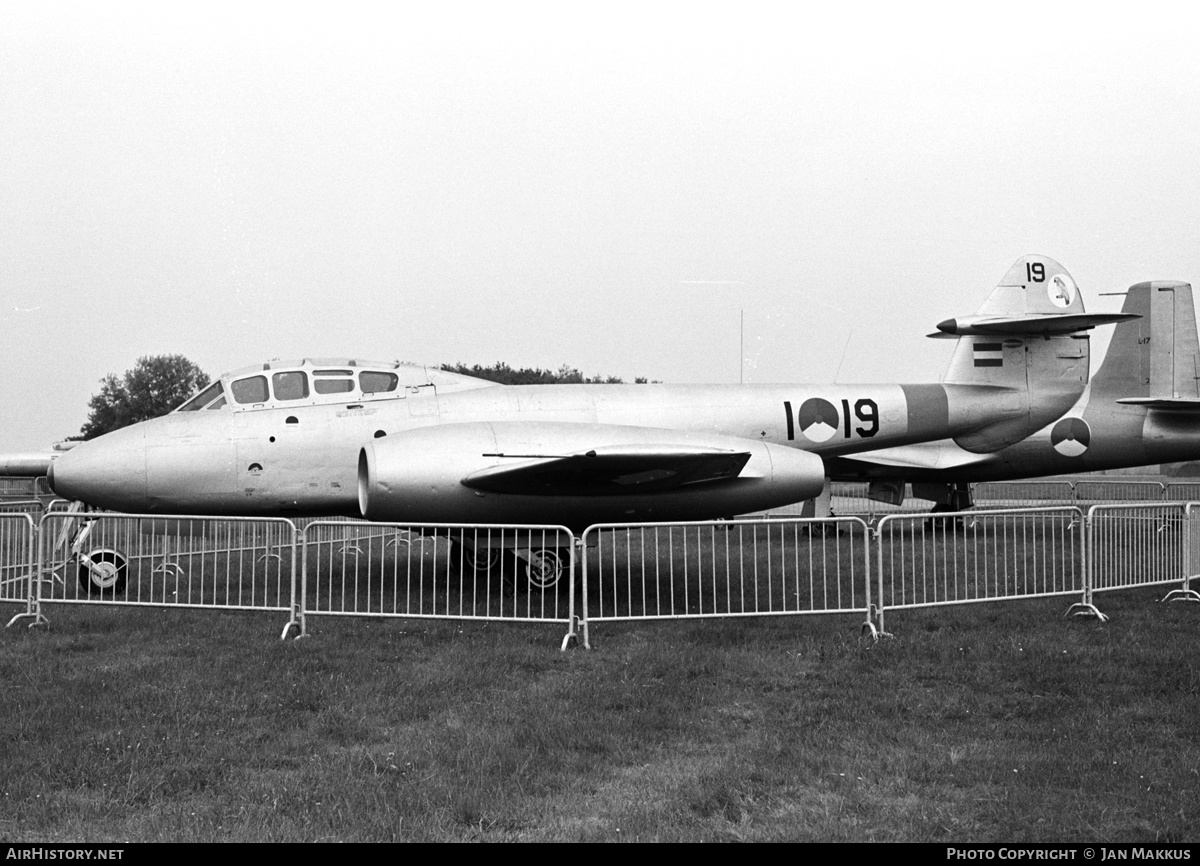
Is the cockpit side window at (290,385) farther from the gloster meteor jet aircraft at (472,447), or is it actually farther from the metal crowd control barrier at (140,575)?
the metal crowd control barrier at (140,575)

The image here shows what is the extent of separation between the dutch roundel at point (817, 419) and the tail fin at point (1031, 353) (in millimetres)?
2166

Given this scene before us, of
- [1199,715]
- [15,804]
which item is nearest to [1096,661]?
[1199,715]

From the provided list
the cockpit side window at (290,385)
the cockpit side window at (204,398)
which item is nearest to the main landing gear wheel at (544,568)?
the cockpit side window at (290,385)

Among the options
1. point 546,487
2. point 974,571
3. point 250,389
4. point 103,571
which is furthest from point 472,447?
point 974,571

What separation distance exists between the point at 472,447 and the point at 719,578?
372 cm

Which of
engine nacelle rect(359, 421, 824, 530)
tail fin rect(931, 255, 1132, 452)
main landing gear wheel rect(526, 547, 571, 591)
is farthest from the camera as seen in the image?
tail fin rect(931, 255, 1132, 452)

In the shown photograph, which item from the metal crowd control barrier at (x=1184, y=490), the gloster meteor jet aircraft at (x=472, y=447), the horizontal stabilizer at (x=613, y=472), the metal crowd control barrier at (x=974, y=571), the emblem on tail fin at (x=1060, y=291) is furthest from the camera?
the metal crowd control barrier at (x=1184, y=490)

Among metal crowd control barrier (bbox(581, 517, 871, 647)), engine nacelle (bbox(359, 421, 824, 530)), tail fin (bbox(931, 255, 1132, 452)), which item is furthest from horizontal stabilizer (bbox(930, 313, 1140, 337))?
engine nacelle (bbox(359, 421, 824, 530))

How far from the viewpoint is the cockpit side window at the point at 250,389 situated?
33.9 feet

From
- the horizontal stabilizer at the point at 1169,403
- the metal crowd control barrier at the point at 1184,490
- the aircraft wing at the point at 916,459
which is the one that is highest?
the horizontal stabilizer at the point at 1169,403

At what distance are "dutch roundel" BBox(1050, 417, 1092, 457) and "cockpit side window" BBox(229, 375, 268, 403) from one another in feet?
47.3

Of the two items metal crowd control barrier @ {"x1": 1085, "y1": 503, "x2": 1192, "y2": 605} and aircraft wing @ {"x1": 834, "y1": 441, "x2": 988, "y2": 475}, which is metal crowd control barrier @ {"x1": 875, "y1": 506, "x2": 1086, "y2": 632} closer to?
metal crowd control barrier @ {"x1": 1085, "y1": 503, "x2": 1192, "y2": 605}

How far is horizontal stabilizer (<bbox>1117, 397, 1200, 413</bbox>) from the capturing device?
17609 millimetres

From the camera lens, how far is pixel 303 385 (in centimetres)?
1048
